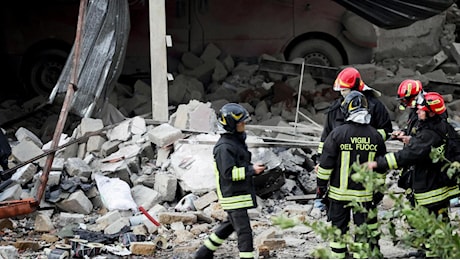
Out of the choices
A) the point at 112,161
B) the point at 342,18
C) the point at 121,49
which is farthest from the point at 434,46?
the point at 112,161

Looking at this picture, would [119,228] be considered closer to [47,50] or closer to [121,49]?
[121,49]

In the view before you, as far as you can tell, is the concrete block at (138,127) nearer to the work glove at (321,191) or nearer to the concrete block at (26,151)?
the concrete block at (26,151)

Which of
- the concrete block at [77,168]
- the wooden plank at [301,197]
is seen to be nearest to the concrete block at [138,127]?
the concrete block at [77,168]

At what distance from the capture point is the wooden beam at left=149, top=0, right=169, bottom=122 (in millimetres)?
9383

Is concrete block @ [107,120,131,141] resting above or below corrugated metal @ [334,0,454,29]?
below

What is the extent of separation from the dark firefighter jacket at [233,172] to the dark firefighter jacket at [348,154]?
577mm

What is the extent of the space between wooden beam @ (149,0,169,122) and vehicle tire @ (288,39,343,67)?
474 cm

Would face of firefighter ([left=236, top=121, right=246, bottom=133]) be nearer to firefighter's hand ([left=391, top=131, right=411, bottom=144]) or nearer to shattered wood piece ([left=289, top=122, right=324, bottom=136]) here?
firefighter's hand ([left=391, top=131, right=411, bottom=144])

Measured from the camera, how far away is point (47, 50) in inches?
546

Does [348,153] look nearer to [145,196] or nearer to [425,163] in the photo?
[425,163]

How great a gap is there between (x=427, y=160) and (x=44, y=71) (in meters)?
9.62

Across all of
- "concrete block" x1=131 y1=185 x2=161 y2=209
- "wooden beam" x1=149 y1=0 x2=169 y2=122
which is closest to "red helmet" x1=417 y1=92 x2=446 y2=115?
"concrete block" x1=131 y1=185 x2=161 y2=209

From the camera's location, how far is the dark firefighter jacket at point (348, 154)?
554 centimetres

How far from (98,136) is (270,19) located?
5.90 metres
